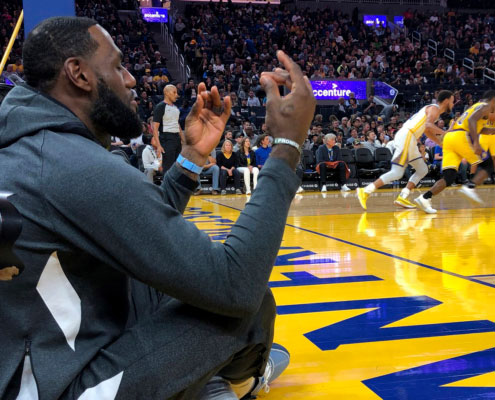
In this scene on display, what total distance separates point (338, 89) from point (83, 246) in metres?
18.6

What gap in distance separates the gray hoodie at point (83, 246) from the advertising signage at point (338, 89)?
58.1 feet

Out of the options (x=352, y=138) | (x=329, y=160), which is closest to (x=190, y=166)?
(x=329, y=160)

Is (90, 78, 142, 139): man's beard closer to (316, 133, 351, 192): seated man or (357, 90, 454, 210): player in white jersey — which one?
(357, 90, 454, 210): player in white jersey

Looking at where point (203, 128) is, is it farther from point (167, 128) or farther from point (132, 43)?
point (132, 43)

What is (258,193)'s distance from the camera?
4.24ft

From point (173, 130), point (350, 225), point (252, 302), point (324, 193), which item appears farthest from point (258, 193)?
point (324, 193)

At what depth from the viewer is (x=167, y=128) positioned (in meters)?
7.76

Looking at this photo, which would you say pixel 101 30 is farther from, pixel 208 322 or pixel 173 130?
pixel 173 130

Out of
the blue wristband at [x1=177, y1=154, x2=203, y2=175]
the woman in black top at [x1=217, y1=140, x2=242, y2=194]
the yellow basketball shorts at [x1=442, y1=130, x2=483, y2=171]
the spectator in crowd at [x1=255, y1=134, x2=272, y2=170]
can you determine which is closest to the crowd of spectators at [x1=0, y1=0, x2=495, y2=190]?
the spectator in crowd at [x1=255, y1=134, x2=272, y2=170]

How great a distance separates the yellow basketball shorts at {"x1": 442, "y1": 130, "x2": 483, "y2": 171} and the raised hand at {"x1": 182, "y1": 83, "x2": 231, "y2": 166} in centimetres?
653

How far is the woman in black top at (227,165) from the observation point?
11922mm

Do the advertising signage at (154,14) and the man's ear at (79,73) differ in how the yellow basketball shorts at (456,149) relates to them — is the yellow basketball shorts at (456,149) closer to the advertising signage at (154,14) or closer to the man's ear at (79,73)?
the man's ear at (79,73)

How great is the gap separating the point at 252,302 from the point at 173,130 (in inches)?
264

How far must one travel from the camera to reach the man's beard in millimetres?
1368
